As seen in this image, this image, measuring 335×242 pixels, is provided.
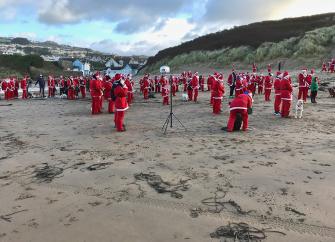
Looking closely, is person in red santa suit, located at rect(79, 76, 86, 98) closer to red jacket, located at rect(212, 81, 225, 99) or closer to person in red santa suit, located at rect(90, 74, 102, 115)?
person in red santa suit, located at rect(90, 74, 102, 115)

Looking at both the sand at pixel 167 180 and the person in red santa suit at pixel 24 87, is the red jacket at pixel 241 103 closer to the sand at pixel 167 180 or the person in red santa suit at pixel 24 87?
the sand at pixel 167 180

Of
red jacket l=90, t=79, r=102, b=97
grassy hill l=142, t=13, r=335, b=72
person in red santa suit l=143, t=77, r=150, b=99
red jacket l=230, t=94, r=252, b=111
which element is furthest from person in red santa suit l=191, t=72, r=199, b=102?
grassy hill l=142, t=13, r=335, b=72

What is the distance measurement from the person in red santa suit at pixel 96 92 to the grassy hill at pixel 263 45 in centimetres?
2973

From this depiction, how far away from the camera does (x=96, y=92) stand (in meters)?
17.5

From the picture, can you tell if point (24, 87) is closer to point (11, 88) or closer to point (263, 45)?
point (11, 88)

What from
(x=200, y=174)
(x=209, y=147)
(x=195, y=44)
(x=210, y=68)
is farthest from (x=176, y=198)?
(x=195, y=44)

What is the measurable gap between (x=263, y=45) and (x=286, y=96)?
121ft

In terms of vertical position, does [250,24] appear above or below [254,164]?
above

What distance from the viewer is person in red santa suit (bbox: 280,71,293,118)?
1479 cm

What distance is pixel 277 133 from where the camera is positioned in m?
11.8

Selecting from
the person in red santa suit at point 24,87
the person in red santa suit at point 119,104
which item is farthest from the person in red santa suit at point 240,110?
the person in red santa suit at point 24,87

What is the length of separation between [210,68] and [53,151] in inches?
1725

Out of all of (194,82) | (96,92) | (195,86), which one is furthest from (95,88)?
(195,86)

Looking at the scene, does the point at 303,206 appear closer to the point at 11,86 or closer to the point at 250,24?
the point at 11,86
